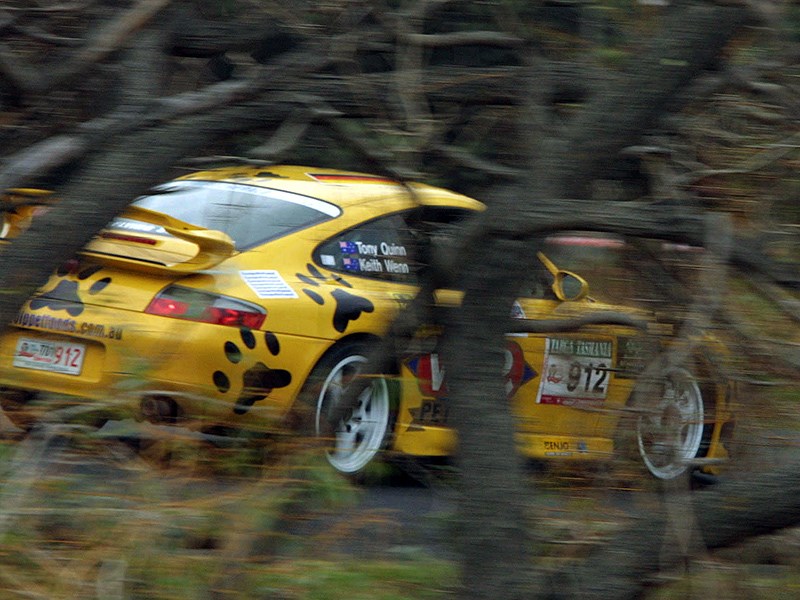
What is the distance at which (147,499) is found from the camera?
324 centimetres

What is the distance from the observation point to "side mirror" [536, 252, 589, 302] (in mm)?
3312

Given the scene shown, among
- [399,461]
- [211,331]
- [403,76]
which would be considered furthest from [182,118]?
[211,331]

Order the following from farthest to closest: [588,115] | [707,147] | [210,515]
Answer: [707,147] < [210,515] < [588,115]

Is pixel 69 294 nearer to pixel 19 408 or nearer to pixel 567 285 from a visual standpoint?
pixel 19 408

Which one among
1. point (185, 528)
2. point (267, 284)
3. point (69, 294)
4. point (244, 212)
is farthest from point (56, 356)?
point (185, 528)

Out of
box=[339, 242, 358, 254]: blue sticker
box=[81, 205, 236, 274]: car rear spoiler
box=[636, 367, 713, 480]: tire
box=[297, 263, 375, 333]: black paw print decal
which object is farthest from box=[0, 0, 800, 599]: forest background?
box=[339, 242, 358, 254]: blue sticker

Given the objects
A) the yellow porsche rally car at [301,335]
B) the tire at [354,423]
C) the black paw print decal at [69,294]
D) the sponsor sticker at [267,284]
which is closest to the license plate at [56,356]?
the yellow porsche rally car at [301,335]

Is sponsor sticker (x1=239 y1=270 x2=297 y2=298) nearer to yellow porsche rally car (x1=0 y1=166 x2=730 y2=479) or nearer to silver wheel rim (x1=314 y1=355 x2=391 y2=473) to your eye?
yellow porsche rally car (x1=0 y1=166 x2=730 y2=479)

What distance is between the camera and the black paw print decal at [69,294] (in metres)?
4.48

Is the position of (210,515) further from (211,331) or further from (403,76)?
(211,331)

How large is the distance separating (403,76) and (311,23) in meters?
0.30

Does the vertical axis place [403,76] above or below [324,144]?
above

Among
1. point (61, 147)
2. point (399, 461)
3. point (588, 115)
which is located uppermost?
point (588, 115)

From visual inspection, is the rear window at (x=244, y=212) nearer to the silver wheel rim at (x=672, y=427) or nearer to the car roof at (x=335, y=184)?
the car roof at (x=335, y=184)
